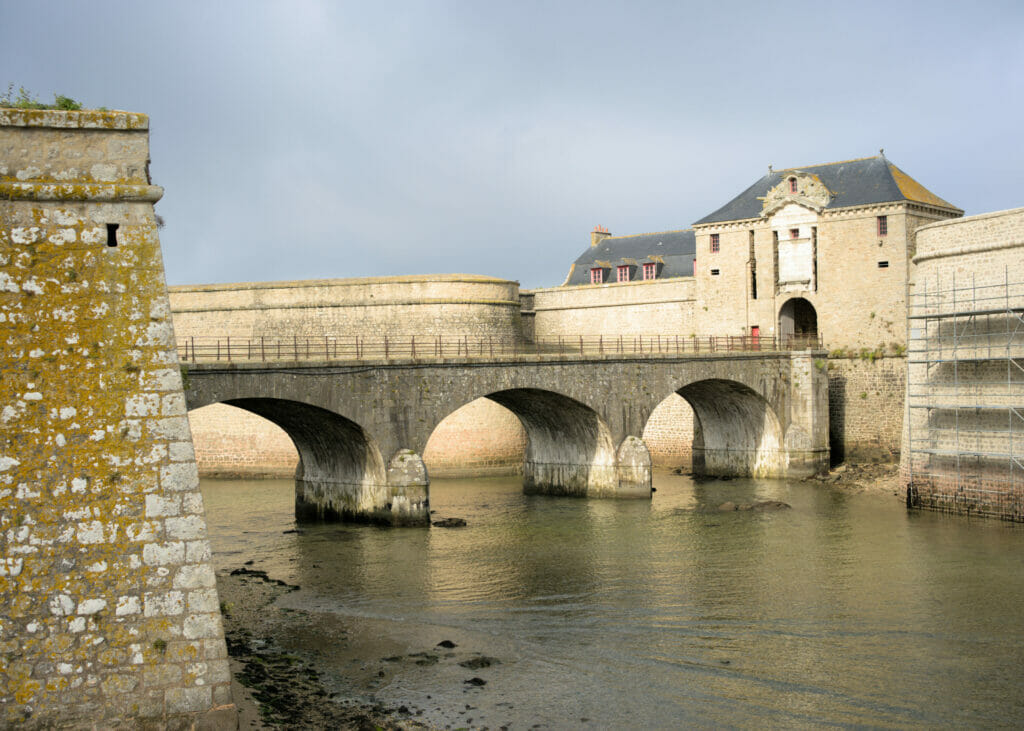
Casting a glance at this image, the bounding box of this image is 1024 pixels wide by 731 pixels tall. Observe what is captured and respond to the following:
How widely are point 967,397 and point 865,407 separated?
1138cm

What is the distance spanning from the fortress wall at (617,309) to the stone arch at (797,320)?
13.2 feet

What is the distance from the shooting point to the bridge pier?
86.4ft

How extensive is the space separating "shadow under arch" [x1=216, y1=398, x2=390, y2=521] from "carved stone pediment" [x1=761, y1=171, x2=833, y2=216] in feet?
71.0

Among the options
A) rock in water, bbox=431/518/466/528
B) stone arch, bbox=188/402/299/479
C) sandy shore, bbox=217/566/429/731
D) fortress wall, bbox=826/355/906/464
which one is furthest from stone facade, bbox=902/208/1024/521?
stone arch, bbox=188/402/299/479

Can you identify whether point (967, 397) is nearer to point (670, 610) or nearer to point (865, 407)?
point (865, 407)

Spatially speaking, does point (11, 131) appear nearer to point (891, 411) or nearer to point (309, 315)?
point (309, 315)

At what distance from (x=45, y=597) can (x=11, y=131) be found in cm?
417

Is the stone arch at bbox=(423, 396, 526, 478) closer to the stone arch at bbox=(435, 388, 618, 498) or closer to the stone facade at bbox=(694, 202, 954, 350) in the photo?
the stone arch at bbox=(435, 388, 618, 498)

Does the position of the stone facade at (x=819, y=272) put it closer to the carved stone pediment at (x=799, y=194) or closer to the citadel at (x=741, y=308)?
the citadel at (x=741, y=308)

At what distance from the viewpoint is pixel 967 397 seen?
2739 centimetres

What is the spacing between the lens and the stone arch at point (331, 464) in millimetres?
26234

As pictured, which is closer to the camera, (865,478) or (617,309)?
(865,478)

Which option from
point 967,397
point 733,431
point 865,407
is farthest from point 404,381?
point 865,407

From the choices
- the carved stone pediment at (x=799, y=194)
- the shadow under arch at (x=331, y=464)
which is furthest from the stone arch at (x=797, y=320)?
the shadow under arch at (x=331, y=464)
